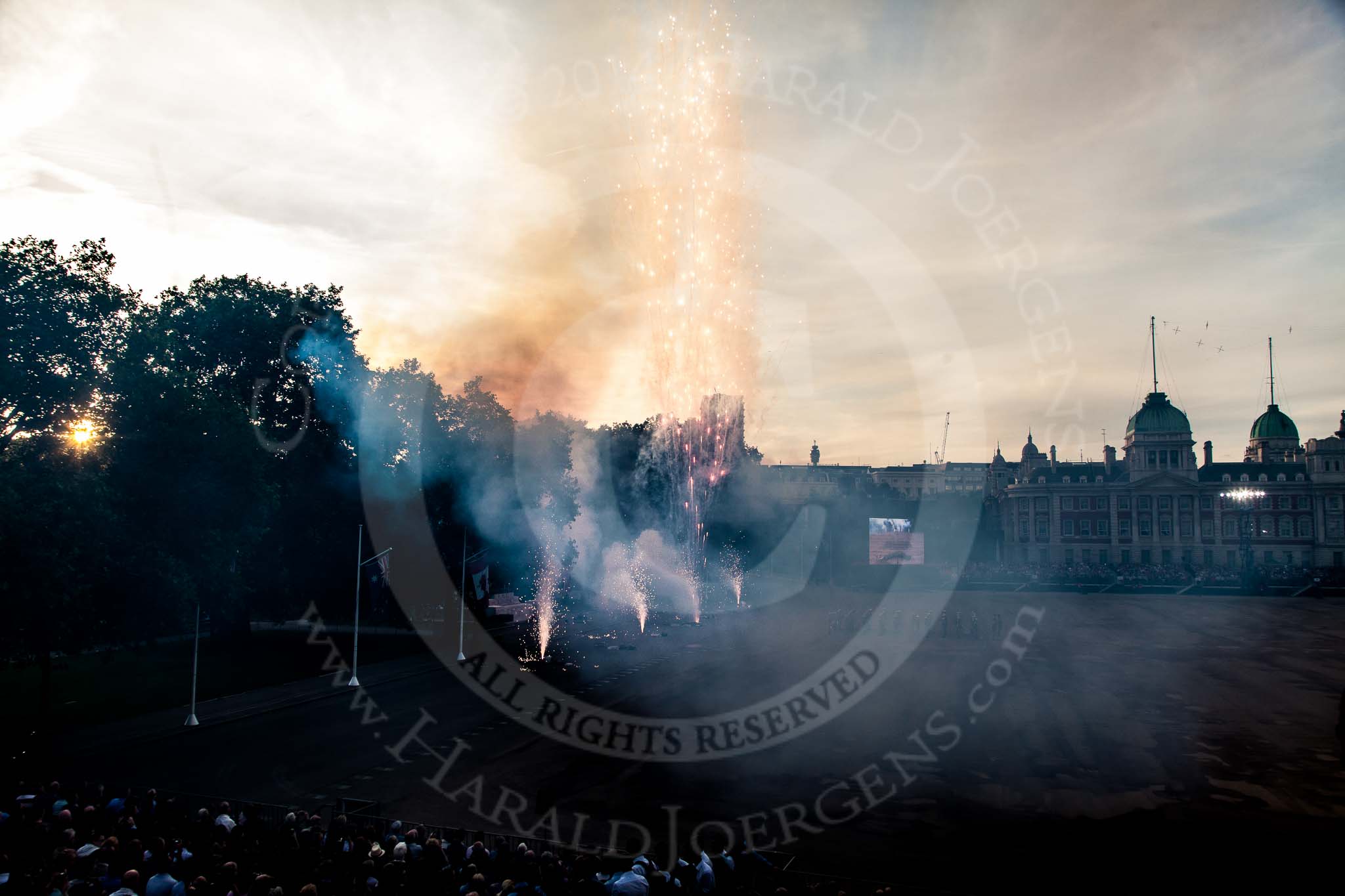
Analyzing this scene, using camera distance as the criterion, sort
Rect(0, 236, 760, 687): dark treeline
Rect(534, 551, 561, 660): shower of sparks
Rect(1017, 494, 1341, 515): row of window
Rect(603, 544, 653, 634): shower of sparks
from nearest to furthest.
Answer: Rect(0, 236, 760, 687): dark treeline, Rect(534, 551, 561, 660): shower of sparks, Rect(603, 544, 653, 634): shower of sparks, Rect(1017, 494, 1341, 515): row of window

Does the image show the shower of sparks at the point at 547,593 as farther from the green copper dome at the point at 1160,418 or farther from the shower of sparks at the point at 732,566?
the green copper dome at the point at 1160,418

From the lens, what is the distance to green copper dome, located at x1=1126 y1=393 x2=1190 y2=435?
120 metres

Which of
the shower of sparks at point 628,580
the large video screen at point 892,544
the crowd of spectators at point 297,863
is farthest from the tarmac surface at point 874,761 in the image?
the large video screen at point 892,544

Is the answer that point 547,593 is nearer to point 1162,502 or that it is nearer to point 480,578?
point 480,578

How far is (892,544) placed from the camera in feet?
320

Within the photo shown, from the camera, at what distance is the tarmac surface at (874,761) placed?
16.8 m

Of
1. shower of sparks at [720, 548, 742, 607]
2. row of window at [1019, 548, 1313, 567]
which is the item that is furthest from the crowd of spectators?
row of window at [1019, 548, 1313, 567]

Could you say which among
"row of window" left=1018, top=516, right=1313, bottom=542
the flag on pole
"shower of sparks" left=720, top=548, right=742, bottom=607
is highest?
"row of window" left=1018, top=516, right=1313, bottom=542

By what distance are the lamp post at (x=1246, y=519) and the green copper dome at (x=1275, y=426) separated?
78.3 feet

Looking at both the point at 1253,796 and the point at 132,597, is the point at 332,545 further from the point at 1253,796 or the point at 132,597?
the point at 1253,796

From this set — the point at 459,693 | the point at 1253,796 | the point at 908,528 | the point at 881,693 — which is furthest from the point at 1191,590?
the point at 459,693

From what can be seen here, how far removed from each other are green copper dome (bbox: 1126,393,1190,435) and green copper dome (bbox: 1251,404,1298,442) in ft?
76.3

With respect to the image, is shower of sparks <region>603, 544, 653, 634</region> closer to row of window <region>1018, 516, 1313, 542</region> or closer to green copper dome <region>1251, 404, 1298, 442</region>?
row of window <region>1018, 516, 1313, 542</region>

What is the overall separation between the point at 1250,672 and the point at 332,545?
46.4m
